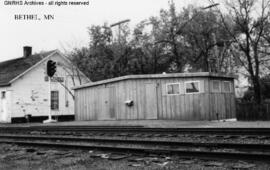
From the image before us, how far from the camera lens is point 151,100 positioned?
21031mm

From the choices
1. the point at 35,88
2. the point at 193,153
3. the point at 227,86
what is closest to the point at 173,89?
the point at 227,86

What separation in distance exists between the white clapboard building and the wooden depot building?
18.7ft

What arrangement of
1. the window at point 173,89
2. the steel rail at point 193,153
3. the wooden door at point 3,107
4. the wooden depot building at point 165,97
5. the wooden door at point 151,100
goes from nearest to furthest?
the steel rail at point 193,153, the wooden depot building at point 165,97, the window at point 173,89, the wooden door at point 151,100, the wooden door at point 3,107

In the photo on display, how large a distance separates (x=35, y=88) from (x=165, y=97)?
1440cm

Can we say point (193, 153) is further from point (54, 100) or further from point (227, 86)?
point (54, 100)

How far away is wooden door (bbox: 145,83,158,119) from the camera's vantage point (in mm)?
20875

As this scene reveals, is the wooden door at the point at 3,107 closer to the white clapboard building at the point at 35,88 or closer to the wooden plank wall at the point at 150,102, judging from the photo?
the white clapboard building at the point at 35,88

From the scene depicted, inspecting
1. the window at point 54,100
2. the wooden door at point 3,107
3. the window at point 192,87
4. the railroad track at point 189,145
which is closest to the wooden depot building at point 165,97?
the window at point 192,87

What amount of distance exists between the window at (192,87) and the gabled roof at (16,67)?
15813mm

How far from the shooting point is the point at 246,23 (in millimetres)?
26719

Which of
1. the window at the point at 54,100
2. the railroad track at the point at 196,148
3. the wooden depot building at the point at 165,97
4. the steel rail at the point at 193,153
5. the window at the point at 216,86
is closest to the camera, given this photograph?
the steel rail at the point at 193,153

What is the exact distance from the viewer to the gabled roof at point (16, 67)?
29033 millimetres

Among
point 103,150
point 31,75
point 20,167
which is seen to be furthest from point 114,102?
point 20,167

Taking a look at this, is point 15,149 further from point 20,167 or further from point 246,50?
point 246,50
